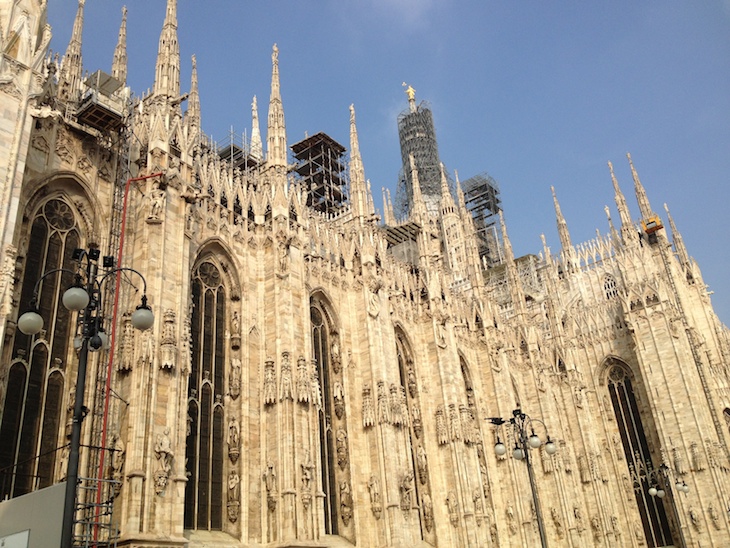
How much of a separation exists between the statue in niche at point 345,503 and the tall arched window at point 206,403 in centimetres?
591

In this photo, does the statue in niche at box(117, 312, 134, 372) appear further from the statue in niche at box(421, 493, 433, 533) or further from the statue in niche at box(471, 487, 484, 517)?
the statue in niche at box(471, 487, 484, 517)

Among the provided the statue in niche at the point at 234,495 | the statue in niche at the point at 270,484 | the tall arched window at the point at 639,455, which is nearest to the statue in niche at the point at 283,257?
the statue in niche at the point at 270,484

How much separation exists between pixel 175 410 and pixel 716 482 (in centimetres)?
3608

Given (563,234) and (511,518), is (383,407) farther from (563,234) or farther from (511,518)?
(563,234)

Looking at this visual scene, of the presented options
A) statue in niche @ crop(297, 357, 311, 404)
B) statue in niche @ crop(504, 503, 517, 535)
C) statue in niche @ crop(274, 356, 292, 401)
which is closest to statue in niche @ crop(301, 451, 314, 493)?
statue in niche @ crop(297, 357, 311, 404)

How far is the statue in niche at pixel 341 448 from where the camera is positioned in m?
26.2

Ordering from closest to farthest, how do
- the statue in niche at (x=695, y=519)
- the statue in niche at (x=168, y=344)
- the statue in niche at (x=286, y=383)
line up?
the statue in niche at (x=168, y=344) < the statue in niche at (x=286, y=383) < the statue in niche at (x=695, y=519)

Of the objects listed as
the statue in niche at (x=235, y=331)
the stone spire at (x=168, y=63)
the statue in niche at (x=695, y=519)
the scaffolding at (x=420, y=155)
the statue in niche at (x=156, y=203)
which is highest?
the scaffolding at (x=420, y=155)

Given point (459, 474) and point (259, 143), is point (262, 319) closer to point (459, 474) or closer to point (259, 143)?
point (459, 474)

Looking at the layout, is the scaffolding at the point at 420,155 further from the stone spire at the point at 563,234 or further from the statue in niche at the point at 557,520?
the statue in niche at the point at 557,520

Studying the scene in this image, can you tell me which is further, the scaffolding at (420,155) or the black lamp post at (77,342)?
the scaffolding at (420,155)

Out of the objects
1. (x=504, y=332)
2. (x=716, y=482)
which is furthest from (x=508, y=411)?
(x=716, y=482)

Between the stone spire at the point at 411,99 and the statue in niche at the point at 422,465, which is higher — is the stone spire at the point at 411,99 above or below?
above

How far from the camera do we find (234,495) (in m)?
21.3
